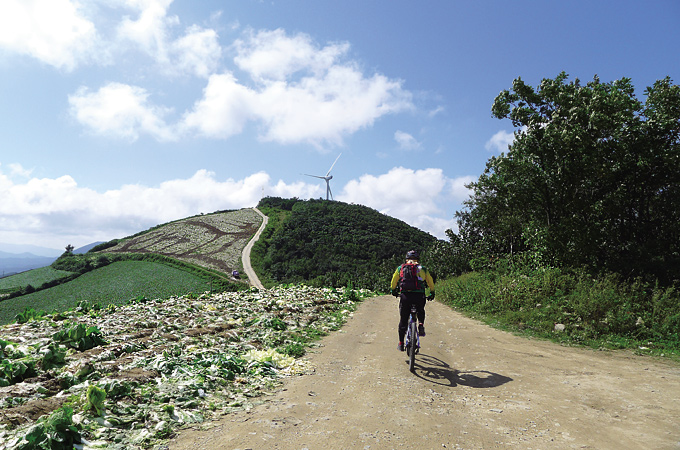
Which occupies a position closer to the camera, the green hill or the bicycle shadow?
the bicycle shadow

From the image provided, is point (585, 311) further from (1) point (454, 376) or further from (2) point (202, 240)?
(2) point (202, 240)

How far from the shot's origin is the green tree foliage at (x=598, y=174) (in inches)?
639

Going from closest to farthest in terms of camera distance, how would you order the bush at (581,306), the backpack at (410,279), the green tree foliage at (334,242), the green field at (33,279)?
the backpack at (410,279) → the bush at (581,306) → the green field at (33,279) → the green tree foliage at (334,242)

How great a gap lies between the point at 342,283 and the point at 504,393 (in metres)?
30.2

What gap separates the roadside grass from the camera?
38.3 feet

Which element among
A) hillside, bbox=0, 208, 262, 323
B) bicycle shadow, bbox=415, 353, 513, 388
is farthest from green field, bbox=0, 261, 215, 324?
bicycle shadow, bbox=415, 353, 513, 388

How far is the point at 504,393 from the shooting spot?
22.8ft

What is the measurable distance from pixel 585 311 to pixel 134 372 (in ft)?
46.4

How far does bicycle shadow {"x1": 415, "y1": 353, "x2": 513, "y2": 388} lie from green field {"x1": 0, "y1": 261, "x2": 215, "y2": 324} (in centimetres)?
4521

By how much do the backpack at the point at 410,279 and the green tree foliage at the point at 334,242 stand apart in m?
29.4

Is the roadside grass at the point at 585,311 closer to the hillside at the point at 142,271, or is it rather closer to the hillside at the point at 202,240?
the hillside at the point at 142,271

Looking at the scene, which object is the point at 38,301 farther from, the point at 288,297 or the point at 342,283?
the point at 288,297

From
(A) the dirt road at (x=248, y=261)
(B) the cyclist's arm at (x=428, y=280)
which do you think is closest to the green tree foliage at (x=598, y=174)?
(B) the cyclist's arm at (x=428, y=280)

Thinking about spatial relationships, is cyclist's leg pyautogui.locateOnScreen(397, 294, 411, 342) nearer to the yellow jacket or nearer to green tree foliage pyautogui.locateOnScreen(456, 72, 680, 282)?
the yellow jacket
